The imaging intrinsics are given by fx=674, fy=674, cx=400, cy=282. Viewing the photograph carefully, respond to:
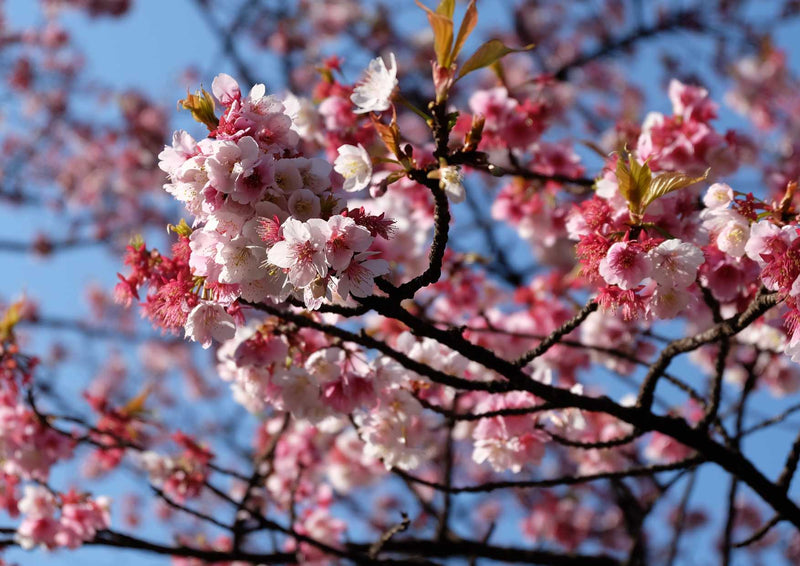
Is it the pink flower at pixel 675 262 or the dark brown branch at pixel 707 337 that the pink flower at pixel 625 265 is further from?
the dark brown branch at pixel 707 337

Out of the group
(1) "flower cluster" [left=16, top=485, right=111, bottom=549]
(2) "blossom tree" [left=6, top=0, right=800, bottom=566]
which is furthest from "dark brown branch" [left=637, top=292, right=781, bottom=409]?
(1) "flower cluster" [left=16, top=485, right=111, bottom=549]

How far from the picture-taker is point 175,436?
121 inches

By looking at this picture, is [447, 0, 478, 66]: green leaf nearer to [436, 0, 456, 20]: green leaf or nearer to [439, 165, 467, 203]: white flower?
[436, 0, 456, 20]: green leaf

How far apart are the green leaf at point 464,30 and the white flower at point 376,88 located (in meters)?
0.17

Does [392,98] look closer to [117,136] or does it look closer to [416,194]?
[416,194]

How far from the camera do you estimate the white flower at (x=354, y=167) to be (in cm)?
168

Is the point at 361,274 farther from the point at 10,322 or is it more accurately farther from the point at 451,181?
the point at 10,322

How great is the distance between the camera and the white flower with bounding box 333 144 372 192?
5.51 ft

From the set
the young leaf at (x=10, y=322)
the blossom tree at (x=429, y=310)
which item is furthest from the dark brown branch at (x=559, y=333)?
the young leaf at (x=10, y=322)

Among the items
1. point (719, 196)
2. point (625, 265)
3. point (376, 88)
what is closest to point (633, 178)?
point (625, 265)

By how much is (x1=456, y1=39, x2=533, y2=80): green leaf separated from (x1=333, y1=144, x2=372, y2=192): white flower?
1.02 feet

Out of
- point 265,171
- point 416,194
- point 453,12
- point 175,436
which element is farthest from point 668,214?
point 175,436

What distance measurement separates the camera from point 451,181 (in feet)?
4.80

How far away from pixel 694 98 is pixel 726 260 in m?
0.91
